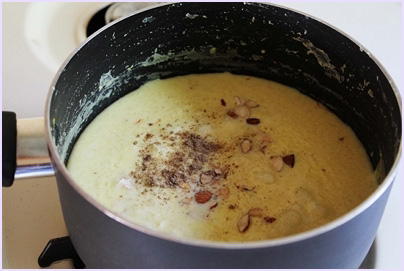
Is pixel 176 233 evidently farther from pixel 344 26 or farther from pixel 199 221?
pixel 344 26

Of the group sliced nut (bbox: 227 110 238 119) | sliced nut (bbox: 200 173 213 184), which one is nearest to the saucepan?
sliced nut (bbox: 227 110 238 119)

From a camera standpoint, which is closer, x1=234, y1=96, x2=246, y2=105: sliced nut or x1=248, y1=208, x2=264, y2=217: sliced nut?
x1=248, y1=208, x2=264, y2=217: sliced nut

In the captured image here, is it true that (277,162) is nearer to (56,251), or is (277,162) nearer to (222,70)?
(222,70)

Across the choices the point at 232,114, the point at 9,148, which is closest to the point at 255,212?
the point at 232,114

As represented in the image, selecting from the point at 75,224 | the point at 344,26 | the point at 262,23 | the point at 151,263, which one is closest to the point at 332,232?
the point at 151,263

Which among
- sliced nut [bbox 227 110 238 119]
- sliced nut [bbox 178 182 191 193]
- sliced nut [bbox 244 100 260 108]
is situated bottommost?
sliced nut [bbox 178 182 191 193]

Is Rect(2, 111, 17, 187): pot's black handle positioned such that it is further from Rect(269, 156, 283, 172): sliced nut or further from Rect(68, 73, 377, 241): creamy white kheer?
Rect(269, 156, 283, 172): sliced nut
